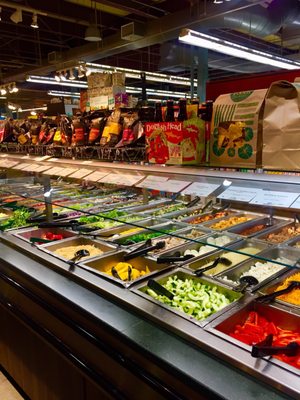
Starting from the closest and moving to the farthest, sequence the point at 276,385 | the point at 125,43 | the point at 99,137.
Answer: the point at 276,385
the point at 99,137
the point at 125,43

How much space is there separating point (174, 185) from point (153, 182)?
0.17 metres

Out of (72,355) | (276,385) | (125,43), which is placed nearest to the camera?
(276,385)

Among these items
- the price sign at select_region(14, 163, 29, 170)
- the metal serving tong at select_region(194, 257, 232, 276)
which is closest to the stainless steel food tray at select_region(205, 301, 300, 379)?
the metal serving tong at select_region(194, 257, 232, 276)

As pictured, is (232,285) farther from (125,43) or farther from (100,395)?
(125,43)

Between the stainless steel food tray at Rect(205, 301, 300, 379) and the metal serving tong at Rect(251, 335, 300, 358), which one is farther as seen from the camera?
the stainless steel food tray at Rect(205, 301, 300, 379)

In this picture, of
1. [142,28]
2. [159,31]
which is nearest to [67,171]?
[159,31]

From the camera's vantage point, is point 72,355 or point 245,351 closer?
point 245,351

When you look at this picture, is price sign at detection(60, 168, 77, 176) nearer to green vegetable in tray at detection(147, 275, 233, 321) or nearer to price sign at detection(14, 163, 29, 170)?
price sign at detection(14, 163, 29, 170)

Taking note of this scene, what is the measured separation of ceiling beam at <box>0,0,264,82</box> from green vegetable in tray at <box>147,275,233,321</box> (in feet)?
14.5

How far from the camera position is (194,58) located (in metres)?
9.86

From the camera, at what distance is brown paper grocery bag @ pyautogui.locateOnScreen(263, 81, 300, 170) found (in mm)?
1478

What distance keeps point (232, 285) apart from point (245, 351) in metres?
0.54

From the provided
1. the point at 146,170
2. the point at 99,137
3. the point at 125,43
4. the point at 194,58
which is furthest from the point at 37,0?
the point at 146,170

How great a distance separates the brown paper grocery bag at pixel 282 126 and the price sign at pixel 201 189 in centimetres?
33
